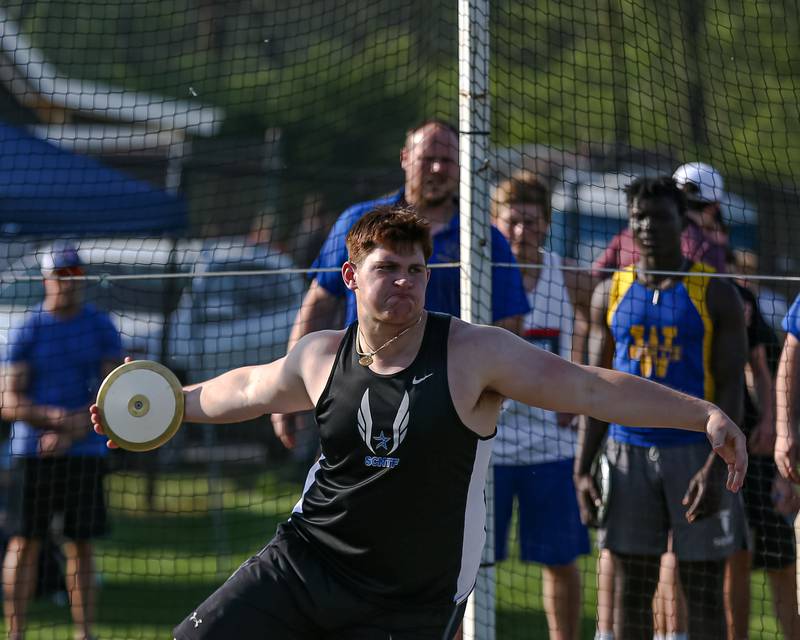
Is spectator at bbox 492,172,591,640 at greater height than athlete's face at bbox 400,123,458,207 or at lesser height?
lesser

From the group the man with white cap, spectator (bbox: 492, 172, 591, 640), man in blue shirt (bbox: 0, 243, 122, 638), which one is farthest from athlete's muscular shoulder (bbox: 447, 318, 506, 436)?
man in blue shirt (bbox: 0, 243, 122, 638)

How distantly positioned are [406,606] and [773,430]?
283 cm

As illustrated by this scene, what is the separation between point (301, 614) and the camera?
341 centimetres

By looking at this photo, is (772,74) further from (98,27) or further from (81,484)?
Answer: (98,27)

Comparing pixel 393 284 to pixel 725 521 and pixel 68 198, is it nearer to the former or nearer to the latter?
pixel 725 521

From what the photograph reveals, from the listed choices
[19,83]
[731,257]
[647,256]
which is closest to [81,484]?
[647,256]

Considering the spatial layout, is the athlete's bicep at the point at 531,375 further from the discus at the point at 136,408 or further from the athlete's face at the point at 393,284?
the discus at the point at 136,408

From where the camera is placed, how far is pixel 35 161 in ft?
25.0

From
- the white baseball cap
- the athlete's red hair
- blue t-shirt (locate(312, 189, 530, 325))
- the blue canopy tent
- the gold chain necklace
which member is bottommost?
the gold chain necklace

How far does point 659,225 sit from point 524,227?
735 millimetres

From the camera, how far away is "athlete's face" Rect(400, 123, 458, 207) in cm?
488

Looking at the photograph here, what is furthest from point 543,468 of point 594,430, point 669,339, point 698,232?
point 698,232

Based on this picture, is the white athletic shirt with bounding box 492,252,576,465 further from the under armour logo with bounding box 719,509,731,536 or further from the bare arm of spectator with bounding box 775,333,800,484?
the bare arm of spectator with bounding box 775,333,800,484

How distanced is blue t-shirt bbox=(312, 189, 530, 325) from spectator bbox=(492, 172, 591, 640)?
126mm
